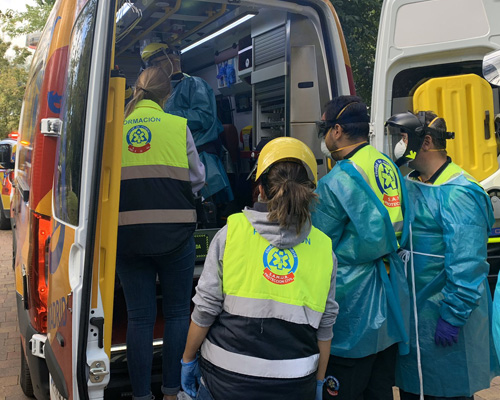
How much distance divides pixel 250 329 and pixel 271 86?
3.34 meters

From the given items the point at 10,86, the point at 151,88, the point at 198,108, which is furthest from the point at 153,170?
the point at 10,86

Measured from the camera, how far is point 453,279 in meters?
2.37

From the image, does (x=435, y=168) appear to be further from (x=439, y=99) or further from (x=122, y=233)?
(x=439, y=99)

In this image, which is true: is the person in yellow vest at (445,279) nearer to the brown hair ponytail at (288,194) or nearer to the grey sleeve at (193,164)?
the brown hair ponytail at (288,194)

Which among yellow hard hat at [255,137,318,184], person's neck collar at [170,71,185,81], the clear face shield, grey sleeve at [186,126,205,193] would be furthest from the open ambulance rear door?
yellow hard hat at [255,137,318,184]

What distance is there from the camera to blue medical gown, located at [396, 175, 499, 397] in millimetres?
2381

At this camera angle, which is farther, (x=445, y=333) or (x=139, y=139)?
(x=139, y=139)

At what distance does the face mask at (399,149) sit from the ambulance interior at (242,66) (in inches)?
32.1

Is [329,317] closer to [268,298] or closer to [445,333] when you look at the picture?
[268,298]

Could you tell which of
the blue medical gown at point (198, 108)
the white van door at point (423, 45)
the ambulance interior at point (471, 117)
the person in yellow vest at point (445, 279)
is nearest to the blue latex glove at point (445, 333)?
the person in yellow vest at point (445, 279)

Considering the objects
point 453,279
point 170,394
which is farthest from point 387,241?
point 170,394

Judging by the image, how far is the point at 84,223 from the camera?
207 cm

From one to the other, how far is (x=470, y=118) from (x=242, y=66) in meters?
2.40

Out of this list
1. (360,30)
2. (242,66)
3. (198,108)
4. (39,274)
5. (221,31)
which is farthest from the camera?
(360,30)
